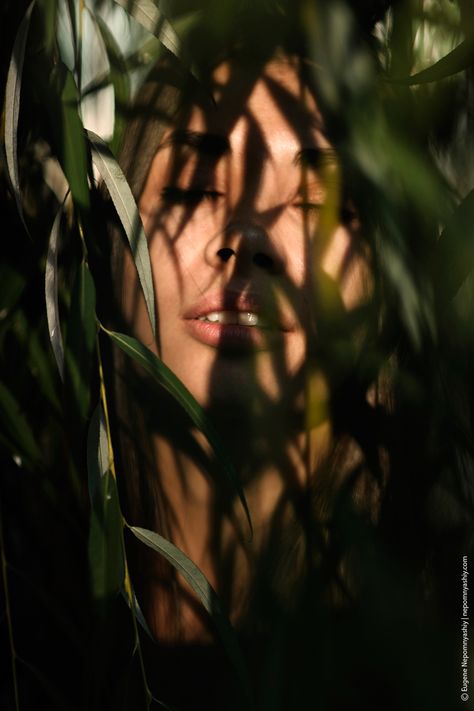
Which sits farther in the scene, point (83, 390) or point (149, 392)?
point (149, 392)

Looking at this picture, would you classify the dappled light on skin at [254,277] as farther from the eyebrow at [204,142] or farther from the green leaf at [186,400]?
the green leaf at [186,400]

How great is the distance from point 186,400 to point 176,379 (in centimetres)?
2

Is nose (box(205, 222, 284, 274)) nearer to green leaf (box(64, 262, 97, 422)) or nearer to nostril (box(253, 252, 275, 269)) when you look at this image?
nostril (box(253, 252, 275, 269))

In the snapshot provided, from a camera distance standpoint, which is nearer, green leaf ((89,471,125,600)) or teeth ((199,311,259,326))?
green leaf ((89,471,125,600))

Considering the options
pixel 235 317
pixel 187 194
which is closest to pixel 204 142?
pixel 187 194

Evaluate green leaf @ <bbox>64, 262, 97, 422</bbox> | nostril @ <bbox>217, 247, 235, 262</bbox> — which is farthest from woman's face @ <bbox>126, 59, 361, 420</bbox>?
green leaf @ <bbox>64, 262, 97, 422</bbox>

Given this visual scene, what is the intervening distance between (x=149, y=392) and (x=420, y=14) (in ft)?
1.27

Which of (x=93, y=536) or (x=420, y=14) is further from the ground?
(x=420, y=14)

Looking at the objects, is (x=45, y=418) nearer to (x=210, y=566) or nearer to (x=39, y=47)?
(x=210, y=566)

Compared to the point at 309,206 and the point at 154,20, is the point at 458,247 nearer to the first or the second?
the point at 309,206

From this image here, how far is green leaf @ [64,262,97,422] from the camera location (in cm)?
65

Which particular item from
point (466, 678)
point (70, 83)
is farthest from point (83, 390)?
point (466, 678)

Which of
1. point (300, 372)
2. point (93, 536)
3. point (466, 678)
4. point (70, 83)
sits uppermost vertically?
point (70, 83)

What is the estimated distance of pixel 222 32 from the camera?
2.44ft
